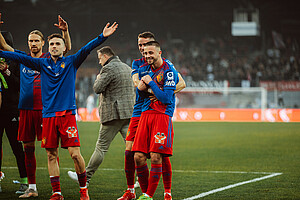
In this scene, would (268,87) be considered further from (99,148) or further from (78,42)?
(99,148)

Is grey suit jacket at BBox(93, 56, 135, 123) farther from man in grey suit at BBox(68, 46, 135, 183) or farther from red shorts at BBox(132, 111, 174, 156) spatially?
red shorts at BBox(132, 111, 174, 156)

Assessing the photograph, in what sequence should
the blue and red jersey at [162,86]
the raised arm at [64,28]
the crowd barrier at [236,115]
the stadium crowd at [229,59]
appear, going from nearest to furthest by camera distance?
1. the blue and red jersey at [162,86]
2. the raised arm at [64,28]
3. the crowd barrier at [236,115]
4. the stadium crowd at [229,59]

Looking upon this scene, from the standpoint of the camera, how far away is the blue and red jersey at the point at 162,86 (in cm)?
546

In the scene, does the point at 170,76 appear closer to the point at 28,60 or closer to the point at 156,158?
the point at 156,158

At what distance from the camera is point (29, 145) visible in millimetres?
6531

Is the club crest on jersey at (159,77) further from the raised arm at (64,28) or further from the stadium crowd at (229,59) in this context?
the stadium crowd at (229,59)

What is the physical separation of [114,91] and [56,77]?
161cm

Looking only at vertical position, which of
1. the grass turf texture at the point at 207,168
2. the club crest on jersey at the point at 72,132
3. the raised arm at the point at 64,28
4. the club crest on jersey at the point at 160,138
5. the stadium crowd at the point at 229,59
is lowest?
the grass turf texture at the point at 207,168

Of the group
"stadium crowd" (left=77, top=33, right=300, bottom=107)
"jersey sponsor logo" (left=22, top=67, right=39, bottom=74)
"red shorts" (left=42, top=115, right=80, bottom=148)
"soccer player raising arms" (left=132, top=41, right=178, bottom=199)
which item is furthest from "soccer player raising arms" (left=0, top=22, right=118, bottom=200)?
"stadium crowd" (left=77, top=33, right=300, bottom=107)

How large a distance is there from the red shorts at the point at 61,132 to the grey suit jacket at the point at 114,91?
1.46m

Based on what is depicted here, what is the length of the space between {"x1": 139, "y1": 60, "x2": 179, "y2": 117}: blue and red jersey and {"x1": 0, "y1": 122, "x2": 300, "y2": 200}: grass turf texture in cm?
143

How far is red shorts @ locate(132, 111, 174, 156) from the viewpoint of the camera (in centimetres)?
554

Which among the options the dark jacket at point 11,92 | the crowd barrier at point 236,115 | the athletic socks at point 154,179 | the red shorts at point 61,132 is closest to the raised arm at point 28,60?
the red shorts at point 61,132

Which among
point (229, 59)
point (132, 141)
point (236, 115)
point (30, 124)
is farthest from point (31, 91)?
point (229, 59)
